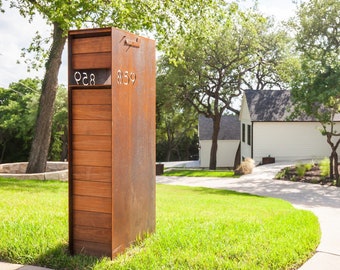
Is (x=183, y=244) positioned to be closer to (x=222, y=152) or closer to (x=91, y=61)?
(x=91, y=61)

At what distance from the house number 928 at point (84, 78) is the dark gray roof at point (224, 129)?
111 feet

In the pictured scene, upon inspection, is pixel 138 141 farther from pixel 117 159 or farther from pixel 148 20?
pixel 148 20

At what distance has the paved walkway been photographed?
4863mm

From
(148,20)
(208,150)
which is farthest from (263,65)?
(148,20)

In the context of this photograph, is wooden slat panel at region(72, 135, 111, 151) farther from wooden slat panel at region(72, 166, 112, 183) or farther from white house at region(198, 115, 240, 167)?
white house at region(198, 115, 240, 167)

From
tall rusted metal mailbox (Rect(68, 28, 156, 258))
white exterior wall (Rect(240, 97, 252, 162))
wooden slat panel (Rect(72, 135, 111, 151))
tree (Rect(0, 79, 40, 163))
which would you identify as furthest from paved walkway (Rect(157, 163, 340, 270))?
tree (Rect(0, 79, 40, 163))

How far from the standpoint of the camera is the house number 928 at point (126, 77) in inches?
165

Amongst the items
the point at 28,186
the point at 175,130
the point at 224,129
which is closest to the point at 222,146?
the point at 224,129

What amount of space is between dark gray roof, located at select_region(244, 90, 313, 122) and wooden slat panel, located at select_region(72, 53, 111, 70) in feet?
78.5

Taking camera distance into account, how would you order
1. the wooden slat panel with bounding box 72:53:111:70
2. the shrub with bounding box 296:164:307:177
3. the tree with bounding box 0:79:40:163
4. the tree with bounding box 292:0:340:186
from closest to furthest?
the wooden slat panel with bounding box 72:53:111:70
the tree with bounding box 292:0:340:186
the shrub with bounding box 296:164:307:177
the tree with bounding box 0:79:40:163

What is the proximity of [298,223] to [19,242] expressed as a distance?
4.06 metres

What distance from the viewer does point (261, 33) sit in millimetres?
32531

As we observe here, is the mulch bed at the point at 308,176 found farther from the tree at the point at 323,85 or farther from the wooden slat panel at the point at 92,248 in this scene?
the wooden slat panel at the point at 92,248

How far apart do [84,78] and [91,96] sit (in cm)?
20
